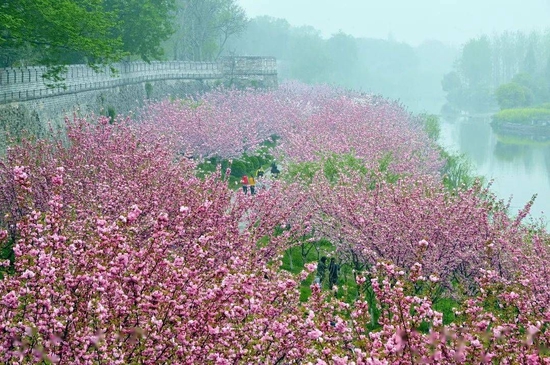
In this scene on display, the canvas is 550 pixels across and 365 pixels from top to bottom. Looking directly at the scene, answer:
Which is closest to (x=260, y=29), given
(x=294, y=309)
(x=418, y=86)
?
(x=418, y=86)

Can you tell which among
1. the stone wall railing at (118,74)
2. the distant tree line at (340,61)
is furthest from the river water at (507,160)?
the stone wall railing at (118,74)

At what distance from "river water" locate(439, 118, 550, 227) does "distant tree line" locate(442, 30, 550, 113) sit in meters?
12.5

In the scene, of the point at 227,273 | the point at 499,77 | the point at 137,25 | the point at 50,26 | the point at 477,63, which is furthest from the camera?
the point at 499,77

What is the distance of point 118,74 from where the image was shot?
46.8 metres

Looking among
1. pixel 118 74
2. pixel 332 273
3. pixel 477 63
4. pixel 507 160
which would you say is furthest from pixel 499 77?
pixel 332 273

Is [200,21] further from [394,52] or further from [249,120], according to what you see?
[394,52]

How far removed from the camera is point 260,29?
133625 mm

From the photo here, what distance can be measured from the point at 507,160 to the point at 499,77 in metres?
82.1

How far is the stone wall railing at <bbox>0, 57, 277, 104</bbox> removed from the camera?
95.9 feet

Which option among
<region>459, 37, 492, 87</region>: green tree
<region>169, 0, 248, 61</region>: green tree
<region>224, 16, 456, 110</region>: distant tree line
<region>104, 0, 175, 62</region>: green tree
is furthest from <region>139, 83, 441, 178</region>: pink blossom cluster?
<region>459, 37, 492, 87</region>: green tree

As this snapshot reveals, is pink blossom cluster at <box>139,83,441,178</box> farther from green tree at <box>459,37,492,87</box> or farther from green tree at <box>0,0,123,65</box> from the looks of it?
green tree at <box>459,37,492,87</box>

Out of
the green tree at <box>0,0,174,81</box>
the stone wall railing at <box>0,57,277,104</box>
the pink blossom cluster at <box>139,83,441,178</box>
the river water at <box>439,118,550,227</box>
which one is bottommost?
the river water at <box>439,118,550,227</box>

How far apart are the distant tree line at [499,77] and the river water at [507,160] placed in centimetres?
1254

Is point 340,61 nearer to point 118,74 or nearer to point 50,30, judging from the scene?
point 118,74
